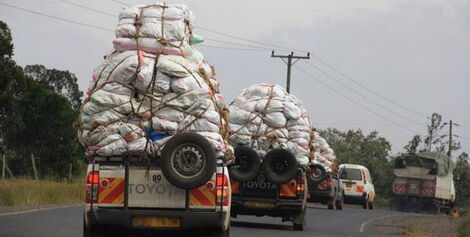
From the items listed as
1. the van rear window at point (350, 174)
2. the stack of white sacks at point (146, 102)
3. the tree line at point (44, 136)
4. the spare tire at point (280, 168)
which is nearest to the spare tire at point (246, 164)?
the spare tire at point (280, 168)

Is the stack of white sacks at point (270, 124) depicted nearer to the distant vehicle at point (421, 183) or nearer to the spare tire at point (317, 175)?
the spare tire at point (317, 175)

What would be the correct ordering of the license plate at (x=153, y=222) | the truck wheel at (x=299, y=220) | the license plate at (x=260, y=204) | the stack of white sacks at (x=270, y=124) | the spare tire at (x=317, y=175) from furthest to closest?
the spare tire at (x=317, y=175) → the stack of white sacks at (x=270, y=124) → the truck wheel at (x=299, y=220) → the license plate at (x=260, y=204) → the license plate at (x=153, y=222)

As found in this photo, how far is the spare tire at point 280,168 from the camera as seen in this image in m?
20.7

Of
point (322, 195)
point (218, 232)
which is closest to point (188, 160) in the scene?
point (218, 232)

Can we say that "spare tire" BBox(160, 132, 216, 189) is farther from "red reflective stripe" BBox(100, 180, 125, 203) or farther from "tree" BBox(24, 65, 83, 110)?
"tree" BBox(24, 65, 83, 110)

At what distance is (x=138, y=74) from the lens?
1323cm

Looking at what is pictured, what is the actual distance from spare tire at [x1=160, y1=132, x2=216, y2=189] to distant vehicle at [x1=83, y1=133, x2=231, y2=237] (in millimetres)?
19

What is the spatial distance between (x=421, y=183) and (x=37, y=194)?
24.2 meters

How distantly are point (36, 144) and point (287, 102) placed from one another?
30.2 metres

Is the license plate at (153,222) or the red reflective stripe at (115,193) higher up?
the red reflective stripe at (115,193)

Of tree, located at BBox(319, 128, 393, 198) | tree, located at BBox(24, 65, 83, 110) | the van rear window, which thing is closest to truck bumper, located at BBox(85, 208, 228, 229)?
the van rear window

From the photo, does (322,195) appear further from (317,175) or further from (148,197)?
(148,197)

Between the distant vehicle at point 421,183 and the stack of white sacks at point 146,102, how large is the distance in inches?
1444

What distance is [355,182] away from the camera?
144 feet
